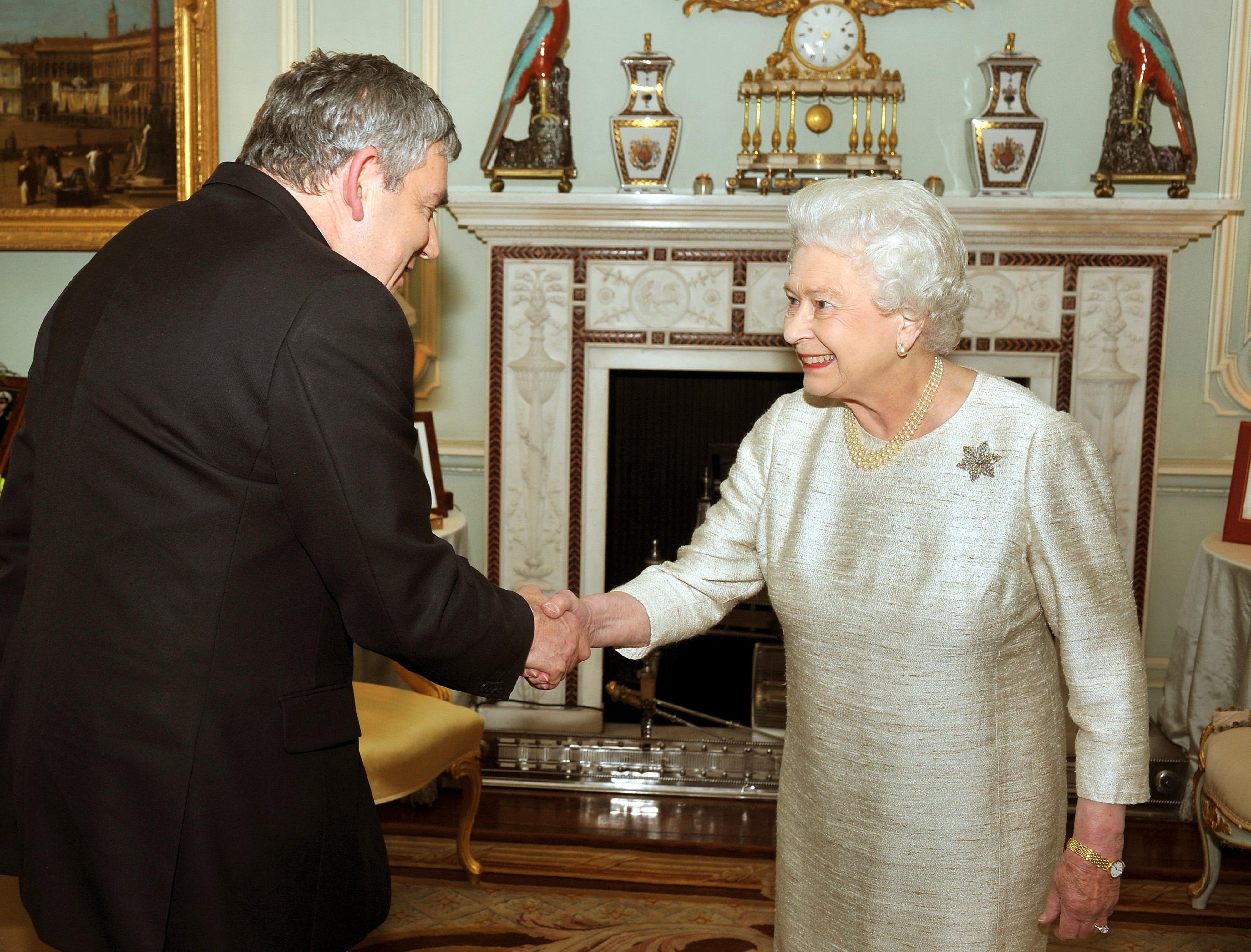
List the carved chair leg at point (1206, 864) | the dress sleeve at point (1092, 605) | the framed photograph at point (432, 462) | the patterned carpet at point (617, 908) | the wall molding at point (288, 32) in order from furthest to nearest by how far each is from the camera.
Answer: the wall molding at point (288, 32) < the framed photograph at point (432, 462) < the carved chair leg at point (1206, 864) < the patterned carpet at point (617, 908) < the dress sleeve at point (1092, 605)

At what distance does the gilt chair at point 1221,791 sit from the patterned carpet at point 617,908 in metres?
0.14

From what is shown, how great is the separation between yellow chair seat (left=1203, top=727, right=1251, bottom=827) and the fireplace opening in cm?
180

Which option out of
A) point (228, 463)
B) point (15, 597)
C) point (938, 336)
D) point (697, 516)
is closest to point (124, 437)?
point (228, 463)

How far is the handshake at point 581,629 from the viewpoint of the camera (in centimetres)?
182

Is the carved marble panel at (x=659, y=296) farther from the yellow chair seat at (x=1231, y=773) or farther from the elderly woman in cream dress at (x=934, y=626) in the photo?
the elderly woman in cream dress at (x=934, y=626)

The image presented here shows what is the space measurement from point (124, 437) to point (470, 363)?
330cm

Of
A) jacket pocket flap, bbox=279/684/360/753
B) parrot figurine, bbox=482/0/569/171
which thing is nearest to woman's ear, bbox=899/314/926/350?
jacket pocket flap, bbox=279/684/360/753

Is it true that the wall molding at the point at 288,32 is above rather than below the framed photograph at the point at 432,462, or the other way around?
above

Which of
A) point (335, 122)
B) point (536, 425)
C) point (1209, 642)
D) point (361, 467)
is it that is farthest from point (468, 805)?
point (1209, 642)

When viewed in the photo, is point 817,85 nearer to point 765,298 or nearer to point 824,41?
point 824,41

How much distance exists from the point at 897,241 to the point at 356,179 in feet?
2.59

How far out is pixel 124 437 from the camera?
1300 millimetres

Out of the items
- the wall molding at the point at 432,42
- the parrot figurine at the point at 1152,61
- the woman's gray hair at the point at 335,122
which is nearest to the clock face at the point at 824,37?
the parrot figurine at the point at 1152,61

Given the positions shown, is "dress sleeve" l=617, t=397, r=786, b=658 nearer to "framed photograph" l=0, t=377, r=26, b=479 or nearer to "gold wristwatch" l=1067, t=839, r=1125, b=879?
"gold wristwatch" l=1067, t=839, r=1125, b=879
